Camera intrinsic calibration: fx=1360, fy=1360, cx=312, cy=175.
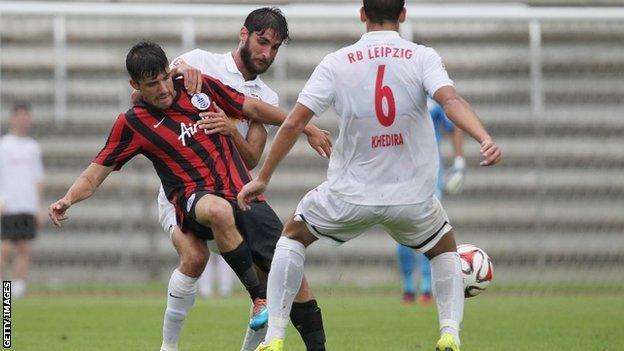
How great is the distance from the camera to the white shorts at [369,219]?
7.20 metres

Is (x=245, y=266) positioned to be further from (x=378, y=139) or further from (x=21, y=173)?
(x=21, y=173)

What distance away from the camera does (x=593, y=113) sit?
1658cm

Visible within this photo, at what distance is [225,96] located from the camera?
822 centimetres

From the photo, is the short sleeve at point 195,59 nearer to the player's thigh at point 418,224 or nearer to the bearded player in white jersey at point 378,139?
the bearded player in white jersey at point 378,139

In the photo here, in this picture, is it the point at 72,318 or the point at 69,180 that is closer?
the point at 72,318

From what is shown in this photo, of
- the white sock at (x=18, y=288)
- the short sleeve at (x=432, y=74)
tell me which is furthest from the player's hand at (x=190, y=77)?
the white sock at (x=18, y=288)

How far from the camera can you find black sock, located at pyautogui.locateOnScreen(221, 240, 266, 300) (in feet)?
25.6

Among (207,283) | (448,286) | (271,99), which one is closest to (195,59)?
(271,99)

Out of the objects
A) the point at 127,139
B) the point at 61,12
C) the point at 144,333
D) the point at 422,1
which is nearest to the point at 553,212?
the point at 422,1

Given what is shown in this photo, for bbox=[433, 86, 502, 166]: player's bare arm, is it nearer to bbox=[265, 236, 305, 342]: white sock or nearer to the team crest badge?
bbox=[265, 236, 305, 342]: white sock

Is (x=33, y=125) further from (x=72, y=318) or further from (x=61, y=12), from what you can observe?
(x=72, y=318)

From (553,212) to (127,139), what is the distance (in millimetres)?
9281

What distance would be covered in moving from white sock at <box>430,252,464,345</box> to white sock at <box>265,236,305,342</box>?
2.47 ft

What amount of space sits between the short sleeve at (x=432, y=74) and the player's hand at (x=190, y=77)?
162 cm
